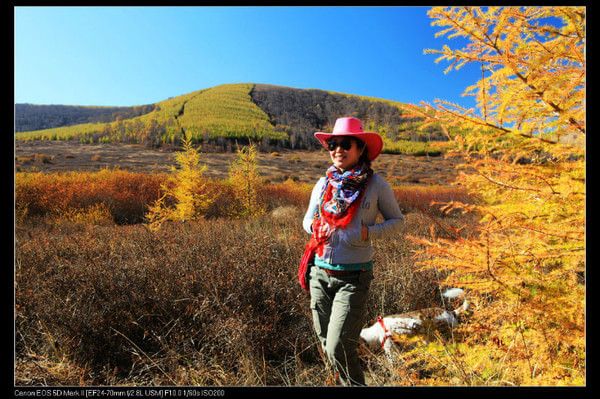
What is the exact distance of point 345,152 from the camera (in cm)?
A: 215

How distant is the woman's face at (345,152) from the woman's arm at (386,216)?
238 mm

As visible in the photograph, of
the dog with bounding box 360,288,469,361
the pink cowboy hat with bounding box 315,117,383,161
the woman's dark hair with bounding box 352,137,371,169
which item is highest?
the pink cowboy hat with bounding box 315,117,383,161

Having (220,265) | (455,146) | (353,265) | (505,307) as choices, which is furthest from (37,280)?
(505,307)

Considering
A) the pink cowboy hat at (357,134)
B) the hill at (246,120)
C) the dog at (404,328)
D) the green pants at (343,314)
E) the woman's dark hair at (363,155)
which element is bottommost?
the dog at (404,328)

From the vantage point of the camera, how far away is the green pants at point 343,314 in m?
2.02

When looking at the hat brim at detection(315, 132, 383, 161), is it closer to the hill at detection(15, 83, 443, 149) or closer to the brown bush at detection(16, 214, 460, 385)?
the brown bush at detection(16, 214, 460, 385)

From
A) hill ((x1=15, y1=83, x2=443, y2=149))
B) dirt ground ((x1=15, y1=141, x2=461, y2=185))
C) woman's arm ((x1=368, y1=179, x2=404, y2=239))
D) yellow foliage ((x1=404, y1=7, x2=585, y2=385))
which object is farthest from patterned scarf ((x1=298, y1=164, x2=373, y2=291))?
A: hill ((x1=15, y1=83, x2=443, y2=149))

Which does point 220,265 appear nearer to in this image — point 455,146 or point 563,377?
point 455,146

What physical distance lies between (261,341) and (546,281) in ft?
7.66

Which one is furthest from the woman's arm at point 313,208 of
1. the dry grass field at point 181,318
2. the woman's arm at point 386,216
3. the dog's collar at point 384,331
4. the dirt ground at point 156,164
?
the dirt ground at point 156,164

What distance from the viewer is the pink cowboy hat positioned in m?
2.12

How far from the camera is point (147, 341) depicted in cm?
308

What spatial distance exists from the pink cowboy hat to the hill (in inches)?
1588

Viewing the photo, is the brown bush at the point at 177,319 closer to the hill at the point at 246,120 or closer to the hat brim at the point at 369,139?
the hat brim at the point at 369,139
